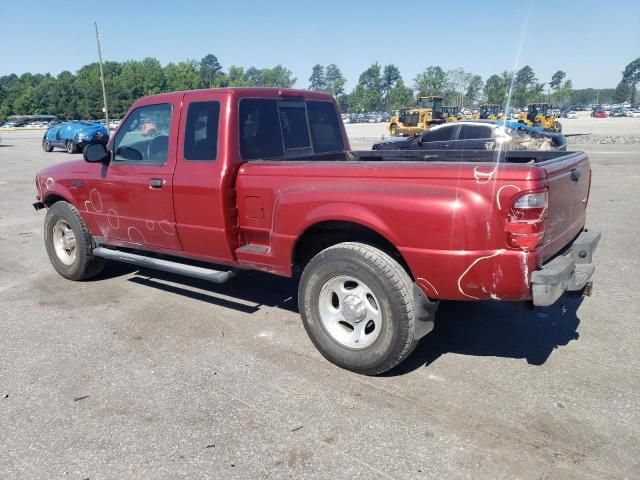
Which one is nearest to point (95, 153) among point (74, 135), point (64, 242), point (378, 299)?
point (64, 242)

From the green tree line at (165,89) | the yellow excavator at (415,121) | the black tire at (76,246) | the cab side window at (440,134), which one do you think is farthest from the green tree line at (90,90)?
the black tire at (76,246)

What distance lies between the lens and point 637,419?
10.1 ft

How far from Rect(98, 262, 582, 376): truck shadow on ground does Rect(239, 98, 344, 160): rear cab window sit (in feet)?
4.90

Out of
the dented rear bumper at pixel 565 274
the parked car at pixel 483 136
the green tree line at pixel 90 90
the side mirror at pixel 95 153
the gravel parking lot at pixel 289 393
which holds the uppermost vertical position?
the green tree line at pixel 90 90

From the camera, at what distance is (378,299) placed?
349cm

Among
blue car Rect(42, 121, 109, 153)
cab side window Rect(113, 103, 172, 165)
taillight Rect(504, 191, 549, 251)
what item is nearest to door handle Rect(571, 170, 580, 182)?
taillight Rect(504, 191, 549, 251)

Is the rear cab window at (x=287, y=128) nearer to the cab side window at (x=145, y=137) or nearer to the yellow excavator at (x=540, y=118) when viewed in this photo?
the cab side window at (x=145, y=137)

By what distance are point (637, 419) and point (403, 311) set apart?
147 centimetres

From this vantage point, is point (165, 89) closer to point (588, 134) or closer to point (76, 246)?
point (588, 134)

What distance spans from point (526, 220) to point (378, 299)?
1.04 m

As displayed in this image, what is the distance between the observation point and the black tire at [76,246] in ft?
18.5

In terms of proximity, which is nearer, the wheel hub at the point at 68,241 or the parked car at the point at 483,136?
the wheel hub at the point at 68,241

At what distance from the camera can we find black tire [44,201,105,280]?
5.64 meters

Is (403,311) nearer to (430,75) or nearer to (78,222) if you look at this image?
(78,222)
